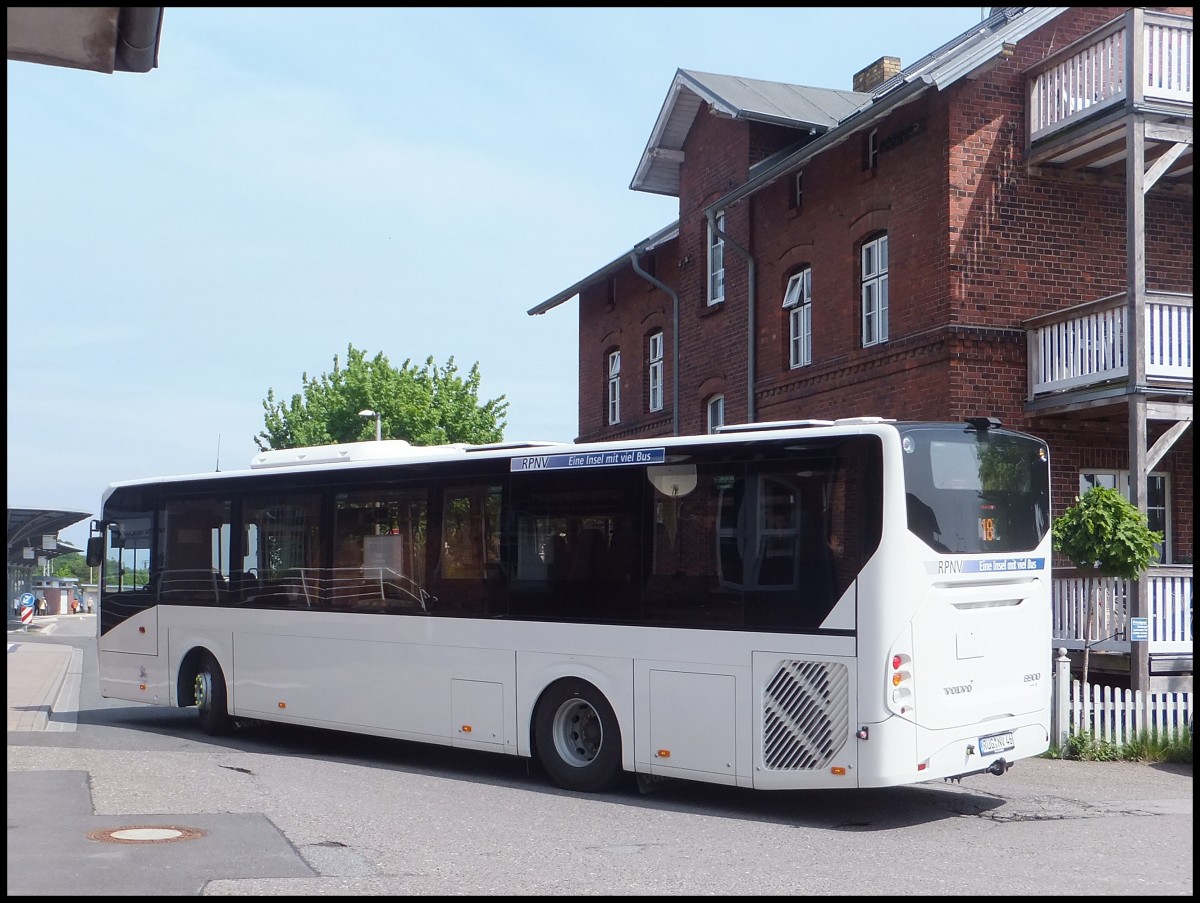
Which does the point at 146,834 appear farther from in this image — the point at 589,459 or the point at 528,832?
the point at 589,459

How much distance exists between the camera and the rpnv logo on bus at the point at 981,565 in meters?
9.41

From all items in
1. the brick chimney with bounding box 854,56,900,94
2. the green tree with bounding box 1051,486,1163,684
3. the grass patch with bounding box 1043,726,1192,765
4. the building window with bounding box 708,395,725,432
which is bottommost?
the grass patch with bounding box 1043,726,1192,765

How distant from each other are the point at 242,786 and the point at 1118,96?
13.2 meters

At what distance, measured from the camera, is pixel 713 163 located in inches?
995

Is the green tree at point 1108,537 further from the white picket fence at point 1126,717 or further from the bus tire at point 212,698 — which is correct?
the bus tire at point 212,698

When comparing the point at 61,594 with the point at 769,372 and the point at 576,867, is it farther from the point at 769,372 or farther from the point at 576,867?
the point at 576,867

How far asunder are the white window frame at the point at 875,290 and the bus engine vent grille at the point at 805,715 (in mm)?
11169

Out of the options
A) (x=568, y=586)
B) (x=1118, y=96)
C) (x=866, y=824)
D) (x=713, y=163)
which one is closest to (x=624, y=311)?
(x=713, y=163)

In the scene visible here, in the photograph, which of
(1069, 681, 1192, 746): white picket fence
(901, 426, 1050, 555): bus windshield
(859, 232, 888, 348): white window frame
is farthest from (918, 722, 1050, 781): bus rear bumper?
(859, 232, 888, 348): white window frame

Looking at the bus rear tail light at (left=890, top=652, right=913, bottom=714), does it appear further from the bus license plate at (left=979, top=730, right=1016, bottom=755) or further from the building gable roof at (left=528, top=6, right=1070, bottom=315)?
the building gable roof at (left=528, top=6, right=1070, bottom=315)

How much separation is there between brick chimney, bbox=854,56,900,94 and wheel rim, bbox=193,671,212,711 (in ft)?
60.1

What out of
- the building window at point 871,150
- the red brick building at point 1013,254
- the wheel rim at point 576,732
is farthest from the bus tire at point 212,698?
the building window at point 871,150

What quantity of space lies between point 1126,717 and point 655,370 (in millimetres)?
16570

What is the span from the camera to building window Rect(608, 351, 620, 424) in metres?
30.8
